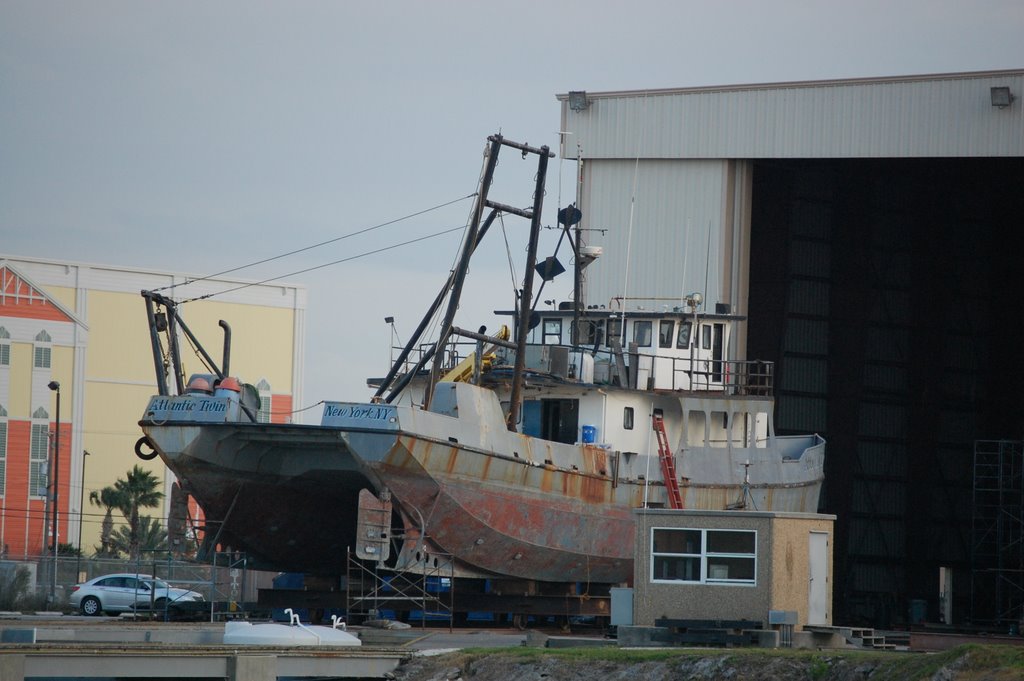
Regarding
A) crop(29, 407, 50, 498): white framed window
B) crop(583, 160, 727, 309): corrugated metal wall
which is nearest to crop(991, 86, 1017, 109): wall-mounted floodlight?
crop(583, 160, 727, 309): corrugated metal wall

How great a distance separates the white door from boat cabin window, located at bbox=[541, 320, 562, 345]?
12291 millimetres

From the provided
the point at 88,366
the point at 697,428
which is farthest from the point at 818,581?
the point at 88,366

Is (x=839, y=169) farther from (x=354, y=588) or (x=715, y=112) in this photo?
(x=354, y=588)

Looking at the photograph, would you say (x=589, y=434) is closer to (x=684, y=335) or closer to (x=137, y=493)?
(x=684, y=335)

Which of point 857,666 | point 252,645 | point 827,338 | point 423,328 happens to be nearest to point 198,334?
point 827,338

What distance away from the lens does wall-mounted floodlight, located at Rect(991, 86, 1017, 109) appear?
33.8 meters

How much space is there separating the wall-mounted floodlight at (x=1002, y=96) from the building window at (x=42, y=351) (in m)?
42.9

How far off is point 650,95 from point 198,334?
3788 centimetres

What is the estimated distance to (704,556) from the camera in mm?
21250

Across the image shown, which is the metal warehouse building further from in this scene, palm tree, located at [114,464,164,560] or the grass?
palm tree, located at [114,464,164,560]

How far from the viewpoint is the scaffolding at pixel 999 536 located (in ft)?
126

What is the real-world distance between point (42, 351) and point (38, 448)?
4486mm

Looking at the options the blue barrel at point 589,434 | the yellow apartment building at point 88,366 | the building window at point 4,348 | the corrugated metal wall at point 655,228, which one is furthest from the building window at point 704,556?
the building window at point 4,348

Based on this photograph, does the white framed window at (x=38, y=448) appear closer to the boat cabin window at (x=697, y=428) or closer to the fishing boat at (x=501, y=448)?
the fishing boat at (x=501, y=448)
